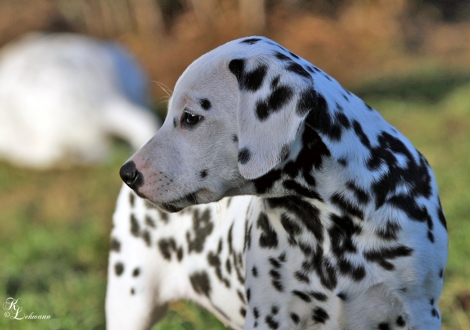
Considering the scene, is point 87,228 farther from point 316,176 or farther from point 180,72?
point 180,72

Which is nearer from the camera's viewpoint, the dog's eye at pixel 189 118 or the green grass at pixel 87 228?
the dog's eye at pixel 189 118

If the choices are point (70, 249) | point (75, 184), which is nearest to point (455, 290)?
point (70, 249)

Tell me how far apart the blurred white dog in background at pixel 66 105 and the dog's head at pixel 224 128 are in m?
7.22

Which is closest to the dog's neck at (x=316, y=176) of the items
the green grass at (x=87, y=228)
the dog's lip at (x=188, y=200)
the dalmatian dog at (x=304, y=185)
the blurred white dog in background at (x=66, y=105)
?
the dalmatian dog at (x=304, y=185)

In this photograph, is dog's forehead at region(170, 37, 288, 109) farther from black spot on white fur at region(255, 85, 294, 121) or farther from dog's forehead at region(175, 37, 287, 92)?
black spot on white fur at region(255, 85, 294, 121)

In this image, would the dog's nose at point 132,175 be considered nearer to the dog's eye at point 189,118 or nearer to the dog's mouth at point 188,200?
the dog's mouth at point 188,200

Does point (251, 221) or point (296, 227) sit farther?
point (251, 221)

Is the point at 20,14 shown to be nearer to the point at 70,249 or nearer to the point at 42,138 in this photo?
the point at 42,138

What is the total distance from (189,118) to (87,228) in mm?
4825

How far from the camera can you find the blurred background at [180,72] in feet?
20.4

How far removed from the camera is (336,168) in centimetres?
323

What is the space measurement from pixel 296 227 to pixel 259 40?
0.91 metres

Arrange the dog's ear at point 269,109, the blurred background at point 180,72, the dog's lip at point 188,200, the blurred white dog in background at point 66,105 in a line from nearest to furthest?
the dog's ear at point 269,109, the dog's lip at point 188,200, the blurred background at point 180,72, the blurred white dog in background at point 66,105

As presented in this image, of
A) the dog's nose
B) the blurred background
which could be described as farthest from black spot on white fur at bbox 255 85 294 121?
the blurred background
